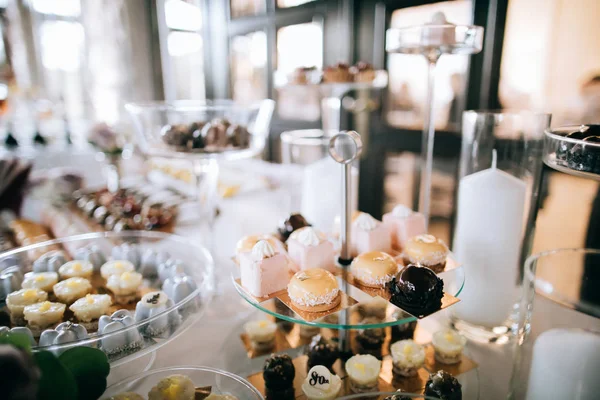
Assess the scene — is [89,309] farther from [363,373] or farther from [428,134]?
[428,134]

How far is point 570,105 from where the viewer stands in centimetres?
122

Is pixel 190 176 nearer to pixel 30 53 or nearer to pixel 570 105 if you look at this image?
pixel 570 105

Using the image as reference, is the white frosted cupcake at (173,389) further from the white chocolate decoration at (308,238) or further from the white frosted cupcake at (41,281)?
the white frosted cupcake at (41,281)

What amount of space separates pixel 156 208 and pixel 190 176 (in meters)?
0.60

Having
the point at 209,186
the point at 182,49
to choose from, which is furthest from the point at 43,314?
the point at 182,49

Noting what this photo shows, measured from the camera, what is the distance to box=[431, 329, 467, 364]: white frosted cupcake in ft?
2.27

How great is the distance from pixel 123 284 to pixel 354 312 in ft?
1.37

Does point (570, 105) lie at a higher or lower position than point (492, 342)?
higher

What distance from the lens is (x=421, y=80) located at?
5.81 ft

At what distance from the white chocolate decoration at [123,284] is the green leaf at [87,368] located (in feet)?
0.89

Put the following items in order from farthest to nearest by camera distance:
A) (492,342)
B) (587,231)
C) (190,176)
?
(190,176), (587,231), (492,342)

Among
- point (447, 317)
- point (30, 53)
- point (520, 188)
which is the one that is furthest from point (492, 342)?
point (30, 53)

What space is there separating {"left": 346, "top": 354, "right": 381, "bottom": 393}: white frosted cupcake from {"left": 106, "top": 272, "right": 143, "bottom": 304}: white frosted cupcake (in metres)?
0.41

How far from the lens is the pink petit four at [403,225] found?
736mm
